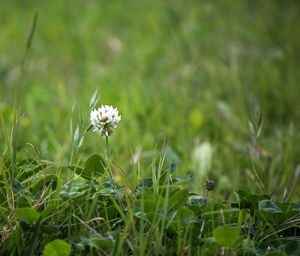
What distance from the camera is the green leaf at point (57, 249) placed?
0.90 meters

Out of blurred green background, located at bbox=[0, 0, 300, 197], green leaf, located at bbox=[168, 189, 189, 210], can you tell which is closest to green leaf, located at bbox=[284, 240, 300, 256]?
green leaf, located at bbox=[168, 189, 189, 210]

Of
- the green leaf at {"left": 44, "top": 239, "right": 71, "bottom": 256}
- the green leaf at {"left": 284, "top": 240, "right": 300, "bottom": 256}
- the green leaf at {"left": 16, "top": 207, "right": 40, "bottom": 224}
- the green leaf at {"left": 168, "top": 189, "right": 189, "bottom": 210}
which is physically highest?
the green leaf at {"left": 16, "top": 207, "right": 40, "bottom": 224}

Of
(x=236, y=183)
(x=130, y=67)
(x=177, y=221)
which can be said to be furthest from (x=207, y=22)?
(x=177, y=221)

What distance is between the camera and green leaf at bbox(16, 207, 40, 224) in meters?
0.91

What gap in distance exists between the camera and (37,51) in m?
4.03

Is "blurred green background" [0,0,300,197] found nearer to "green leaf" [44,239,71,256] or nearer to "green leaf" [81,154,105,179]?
"green leaf" [81,154,105,179]

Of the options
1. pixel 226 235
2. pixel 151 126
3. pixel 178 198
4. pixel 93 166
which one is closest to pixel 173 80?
pixel 151 126

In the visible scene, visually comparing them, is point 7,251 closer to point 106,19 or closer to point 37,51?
point 37,51

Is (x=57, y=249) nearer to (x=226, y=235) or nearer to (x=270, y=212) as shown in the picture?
(x=226, y=235)

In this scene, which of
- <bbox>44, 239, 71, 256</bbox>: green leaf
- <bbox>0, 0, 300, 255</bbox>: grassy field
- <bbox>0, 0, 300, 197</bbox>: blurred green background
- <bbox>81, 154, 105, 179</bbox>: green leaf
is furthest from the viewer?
<bbox>0, 0, 300, 197</bbox>: blurred green background

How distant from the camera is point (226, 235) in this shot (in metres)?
0.91

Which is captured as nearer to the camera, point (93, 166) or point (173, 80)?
point (93, 166)

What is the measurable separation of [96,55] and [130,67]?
0.52m

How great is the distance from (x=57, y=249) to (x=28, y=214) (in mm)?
112
